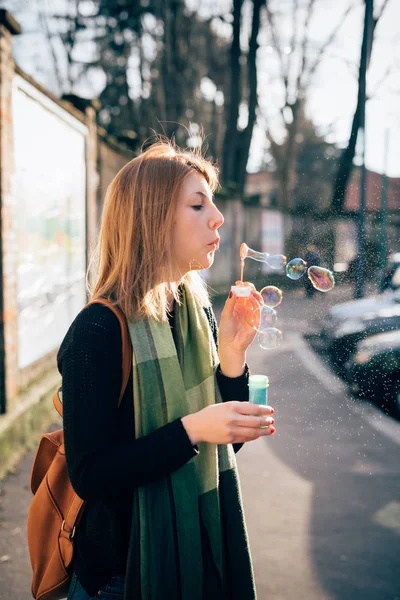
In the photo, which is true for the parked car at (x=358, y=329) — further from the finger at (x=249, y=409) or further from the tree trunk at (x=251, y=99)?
the tree trunk at (x=251, y=99)

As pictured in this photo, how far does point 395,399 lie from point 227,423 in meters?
5.04

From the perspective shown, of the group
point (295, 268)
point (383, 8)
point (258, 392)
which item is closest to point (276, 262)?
point (295, 268)

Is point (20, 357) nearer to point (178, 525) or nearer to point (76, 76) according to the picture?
point (178, 525)

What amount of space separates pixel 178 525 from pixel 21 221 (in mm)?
4880

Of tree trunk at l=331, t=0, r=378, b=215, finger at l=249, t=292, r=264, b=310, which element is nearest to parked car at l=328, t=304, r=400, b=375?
tree trunk at l=331, t=0, r=378, b=215

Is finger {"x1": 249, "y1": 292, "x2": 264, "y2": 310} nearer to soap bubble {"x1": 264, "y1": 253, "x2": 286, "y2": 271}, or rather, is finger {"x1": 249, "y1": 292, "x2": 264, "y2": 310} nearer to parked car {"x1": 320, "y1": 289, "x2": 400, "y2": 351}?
soap bubble {"x1": 264, "y1": 253, "x2": 286, "y2": 271}

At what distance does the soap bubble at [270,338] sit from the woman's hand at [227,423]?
3.11ft

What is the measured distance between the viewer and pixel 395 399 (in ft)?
20.0

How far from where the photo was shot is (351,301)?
8.43 meters

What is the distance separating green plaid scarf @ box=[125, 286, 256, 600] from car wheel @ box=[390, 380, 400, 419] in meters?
4.54

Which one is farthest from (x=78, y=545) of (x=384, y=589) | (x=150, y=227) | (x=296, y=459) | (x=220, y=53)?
(x=220, y=53)

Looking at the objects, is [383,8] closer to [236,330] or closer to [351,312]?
[351,312]

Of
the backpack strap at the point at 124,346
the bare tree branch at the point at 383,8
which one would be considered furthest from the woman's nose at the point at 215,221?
the bare tree branch at the point at 383,8

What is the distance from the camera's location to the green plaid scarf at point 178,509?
1.56m
